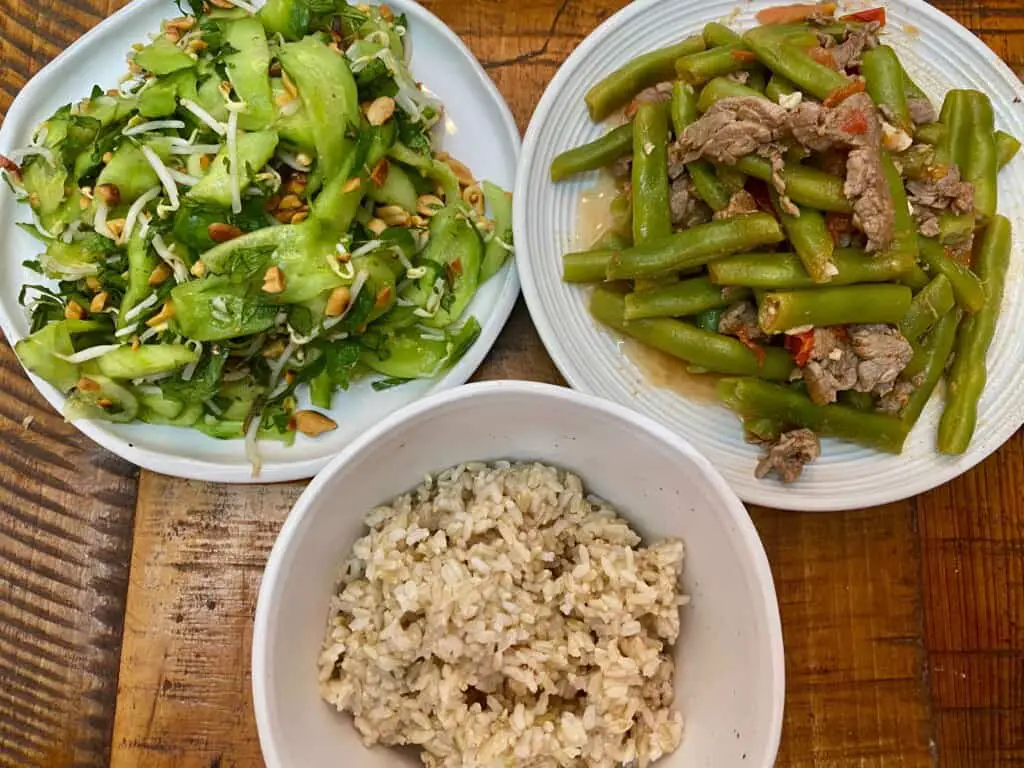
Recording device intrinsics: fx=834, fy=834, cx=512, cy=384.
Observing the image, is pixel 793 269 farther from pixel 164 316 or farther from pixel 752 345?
pixel 164 316

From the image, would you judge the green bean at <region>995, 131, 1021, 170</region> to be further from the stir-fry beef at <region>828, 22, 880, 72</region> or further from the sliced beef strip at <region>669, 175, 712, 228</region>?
the sliced beef strip at <region>669, 175, 712, 228</region>

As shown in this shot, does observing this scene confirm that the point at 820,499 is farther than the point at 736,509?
Yes

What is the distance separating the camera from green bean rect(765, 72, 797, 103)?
1832 mm

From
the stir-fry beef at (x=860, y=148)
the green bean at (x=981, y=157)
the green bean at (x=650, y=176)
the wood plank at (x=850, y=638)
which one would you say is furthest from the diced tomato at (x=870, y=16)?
the wood plank at (x=850, y=638)

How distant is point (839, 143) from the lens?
1.70m

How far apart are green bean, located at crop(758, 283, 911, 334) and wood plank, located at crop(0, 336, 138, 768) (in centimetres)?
158

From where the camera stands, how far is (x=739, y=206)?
5.93 ft

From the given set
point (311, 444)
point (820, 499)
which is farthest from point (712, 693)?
point (311, 444)

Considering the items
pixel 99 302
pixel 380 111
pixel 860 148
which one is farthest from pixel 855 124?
pixel 99 302

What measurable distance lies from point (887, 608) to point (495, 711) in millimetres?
1092

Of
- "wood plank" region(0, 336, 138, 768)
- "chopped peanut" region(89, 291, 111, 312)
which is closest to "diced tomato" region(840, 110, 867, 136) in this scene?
"chopped peanut" region(89, 291, 111, 312)

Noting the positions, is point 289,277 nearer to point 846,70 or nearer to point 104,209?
point 104,209

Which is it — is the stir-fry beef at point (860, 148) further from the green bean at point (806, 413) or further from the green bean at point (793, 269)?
the green bean at point (806, 413)

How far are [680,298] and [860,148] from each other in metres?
0.47
